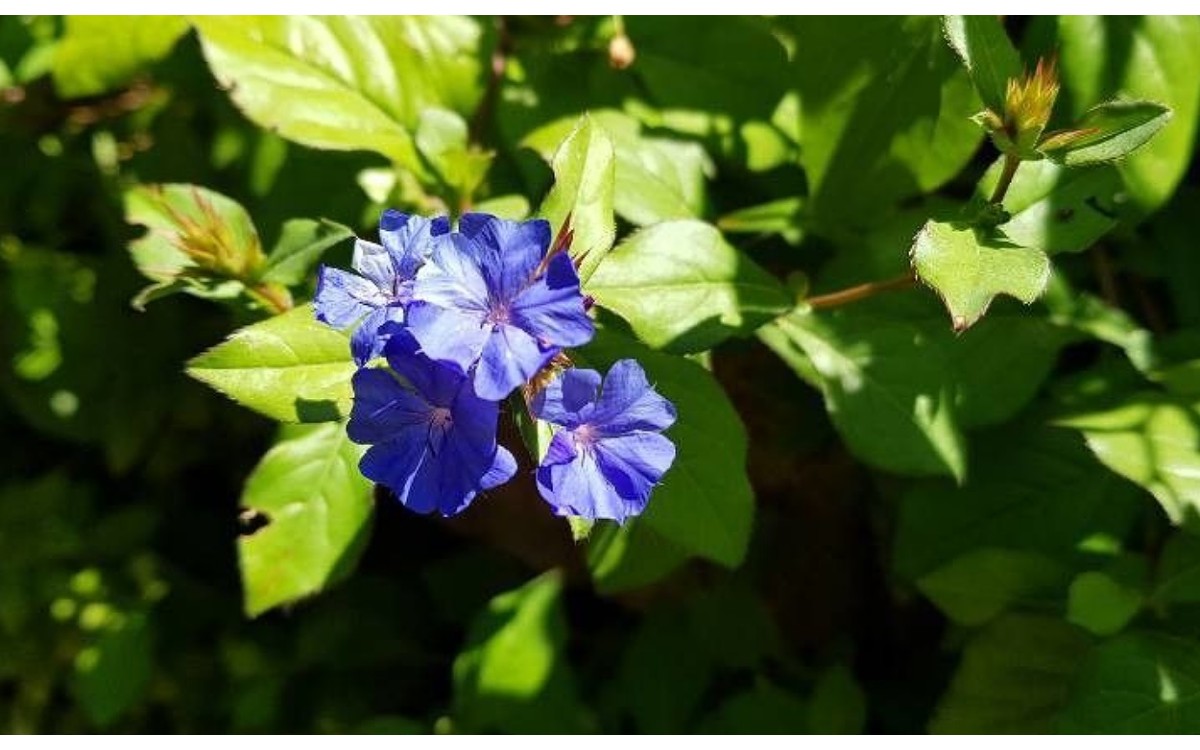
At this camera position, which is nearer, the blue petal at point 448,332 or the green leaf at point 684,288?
the blue petal at point 448,332

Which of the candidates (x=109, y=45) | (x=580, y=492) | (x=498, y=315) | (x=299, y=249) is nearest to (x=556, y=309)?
(x=498, y=315)

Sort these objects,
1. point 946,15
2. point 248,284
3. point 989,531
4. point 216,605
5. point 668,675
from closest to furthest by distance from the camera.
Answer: point 946,15 < point 248,284 < point 989,531 < point 668,675 < point 216,605

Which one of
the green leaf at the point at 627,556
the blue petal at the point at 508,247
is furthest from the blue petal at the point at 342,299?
the green leaf at the point at 627,556

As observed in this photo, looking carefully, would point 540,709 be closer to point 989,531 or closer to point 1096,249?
point 989,531

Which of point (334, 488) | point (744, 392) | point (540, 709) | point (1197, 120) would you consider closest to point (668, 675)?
point (540, 709)

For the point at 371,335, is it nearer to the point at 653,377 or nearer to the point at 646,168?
the point at 653,377

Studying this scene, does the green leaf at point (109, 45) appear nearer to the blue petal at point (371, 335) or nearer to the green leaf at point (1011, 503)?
the blue petal at point (371, 335)

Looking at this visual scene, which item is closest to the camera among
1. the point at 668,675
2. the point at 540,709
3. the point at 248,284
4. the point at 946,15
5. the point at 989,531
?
the point at 946,15
